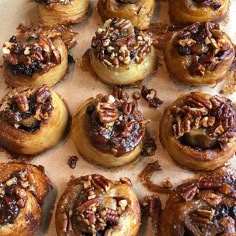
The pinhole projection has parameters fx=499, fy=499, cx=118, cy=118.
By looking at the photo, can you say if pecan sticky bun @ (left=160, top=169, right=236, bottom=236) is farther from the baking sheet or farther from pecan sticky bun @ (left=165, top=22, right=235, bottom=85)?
pecan sticky bun @ (left=165, top=22, right=235, bottom=85)

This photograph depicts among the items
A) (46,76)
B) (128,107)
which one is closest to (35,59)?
(46,76)

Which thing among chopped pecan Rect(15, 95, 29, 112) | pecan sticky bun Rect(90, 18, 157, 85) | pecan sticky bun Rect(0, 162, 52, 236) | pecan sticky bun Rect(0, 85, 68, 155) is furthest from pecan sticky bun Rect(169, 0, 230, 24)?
pecan sticky bun Rect(0, 162, 52, 236)

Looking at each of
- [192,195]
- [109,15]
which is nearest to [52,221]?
[192,195]

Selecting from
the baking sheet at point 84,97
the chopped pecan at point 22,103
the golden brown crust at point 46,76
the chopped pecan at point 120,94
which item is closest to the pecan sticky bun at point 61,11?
the baking sheet at point 84,97

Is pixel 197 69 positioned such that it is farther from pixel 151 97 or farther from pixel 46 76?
pixel 46 76

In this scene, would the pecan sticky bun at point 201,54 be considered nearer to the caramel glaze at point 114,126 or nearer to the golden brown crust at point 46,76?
the caramel glaze at point 114,126

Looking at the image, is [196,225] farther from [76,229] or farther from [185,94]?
[185,94]
